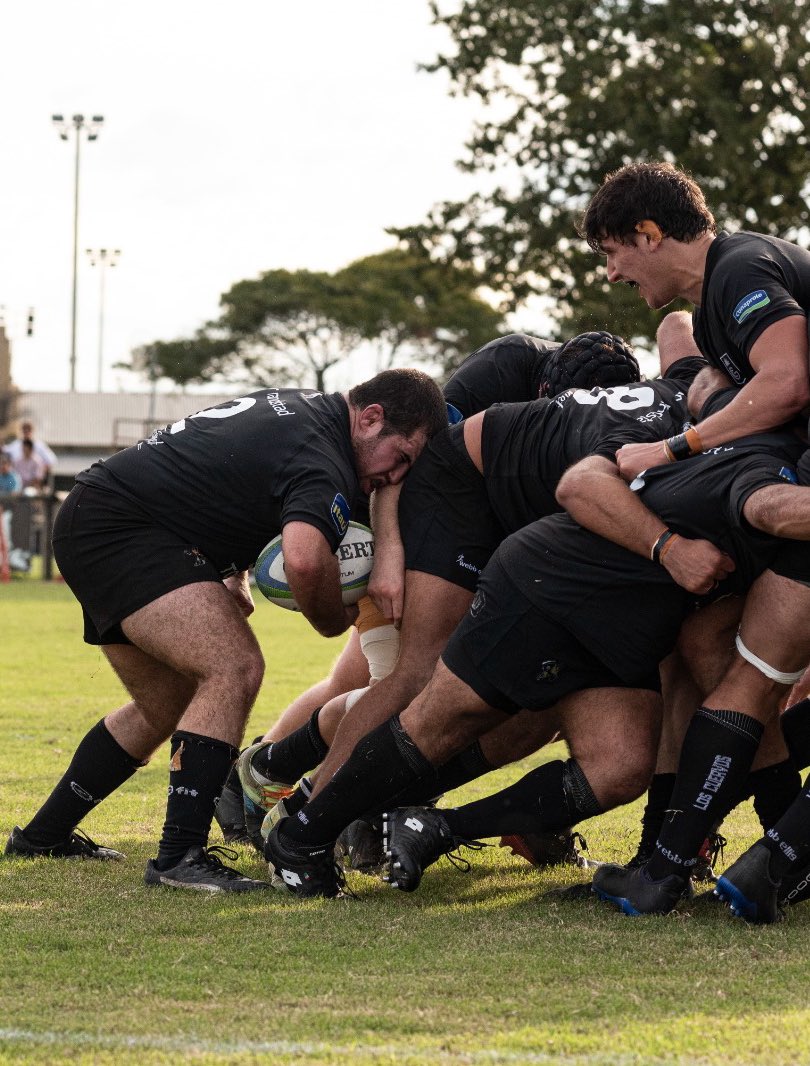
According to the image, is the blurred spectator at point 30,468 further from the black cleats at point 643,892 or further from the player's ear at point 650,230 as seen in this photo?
the black cleats at point 643,892

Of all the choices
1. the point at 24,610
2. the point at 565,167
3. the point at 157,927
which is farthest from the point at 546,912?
the point at 565,167

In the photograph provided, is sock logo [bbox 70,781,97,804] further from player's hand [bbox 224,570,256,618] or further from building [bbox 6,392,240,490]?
building [bbox 6,392,240,490]

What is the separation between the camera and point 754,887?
4.04m

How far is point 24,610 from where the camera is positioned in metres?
17.6

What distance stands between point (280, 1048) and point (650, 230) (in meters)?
3.01

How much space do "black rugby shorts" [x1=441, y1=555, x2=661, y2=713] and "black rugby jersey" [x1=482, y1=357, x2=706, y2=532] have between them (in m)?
0.50

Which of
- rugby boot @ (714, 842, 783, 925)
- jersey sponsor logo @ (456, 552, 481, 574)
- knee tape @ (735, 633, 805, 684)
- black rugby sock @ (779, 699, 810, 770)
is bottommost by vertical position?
rugby boot @ (714, 842, 783, 925)

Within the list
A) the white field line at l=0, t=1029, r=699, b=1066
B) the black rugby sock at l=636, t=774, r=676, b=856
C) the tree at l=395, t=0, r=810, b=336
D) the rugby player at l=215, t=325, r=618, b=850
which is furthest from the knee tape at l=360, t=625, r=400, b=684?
the tree at l=395, t=0, r=810, b=336

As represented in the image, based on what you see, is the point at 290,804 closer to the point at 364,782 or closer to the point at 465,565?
the point at 364,782

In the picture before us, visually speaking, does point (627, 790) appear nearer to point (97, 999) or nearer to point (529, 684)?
point (529, 684)

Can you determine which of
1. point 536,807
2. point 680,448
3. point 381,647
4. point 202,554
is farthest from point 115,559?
point 680,448

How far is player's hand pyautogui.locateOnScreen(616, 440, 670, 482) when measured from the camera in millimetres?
4473

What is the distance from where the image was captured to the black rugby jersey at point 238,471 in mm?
4723

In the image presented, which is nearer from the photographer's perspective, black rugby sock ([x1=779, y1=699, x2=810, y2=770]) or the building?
black rugby sock ([x1=779, y1=699, x2=810, y2=770])
